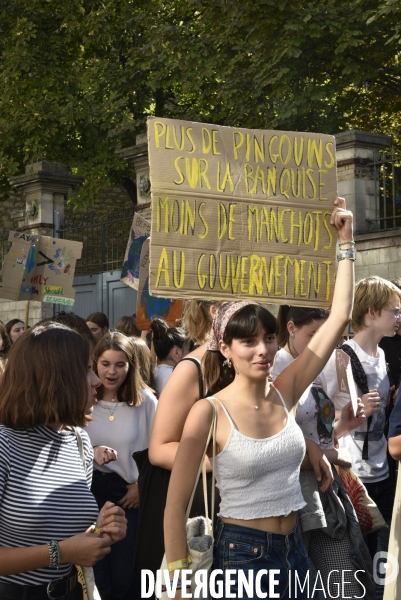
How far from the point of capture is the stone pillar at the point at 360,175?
479 inches

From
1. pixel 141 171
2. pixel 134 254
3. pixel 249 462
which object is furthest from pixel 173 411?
pixel 141 171

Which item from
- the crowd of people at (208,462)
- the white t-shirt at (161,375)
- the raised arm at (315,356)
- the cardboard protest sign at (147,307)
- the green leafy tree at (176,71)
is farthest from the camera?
the green leafy tree at (176,71)

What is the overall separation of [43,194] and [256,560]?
590 inches

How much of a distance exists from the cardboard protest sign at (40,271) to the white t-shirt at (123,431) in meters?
5.59

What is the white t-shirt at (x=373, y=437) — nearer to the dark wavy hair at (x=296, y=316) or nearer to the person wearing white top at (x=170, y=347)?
the dark wavy hair at (x=296, y=316)

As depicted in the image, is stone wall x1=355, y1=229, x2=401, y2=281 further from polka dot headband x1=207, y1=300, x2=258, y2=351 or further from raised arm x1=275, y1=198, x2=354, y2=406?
polka dot headband x1=207, y1=300, x2=258, y2=351

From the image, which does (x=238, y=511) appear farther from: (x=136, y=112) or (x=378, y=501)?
(x=136, y=112)

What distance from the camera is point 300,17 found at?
14.2 m

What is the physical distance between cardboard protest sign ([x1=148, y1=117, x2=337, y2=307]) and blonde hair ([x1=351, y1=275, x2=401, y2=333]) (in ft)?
5.39

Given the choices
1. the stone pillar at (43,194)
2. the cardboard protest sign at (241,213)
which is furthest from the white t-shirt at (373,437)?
the stone pillar at (43,194)

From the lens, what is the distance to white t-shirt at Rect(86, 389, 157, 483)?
17.6 feet

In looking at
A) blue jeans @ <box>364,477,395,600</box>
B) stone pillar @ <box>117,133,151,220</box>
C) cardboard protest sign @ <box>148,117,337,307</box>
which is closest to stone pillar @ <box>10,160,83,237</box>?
stone pillar @ <box>117,133,151,220</box>

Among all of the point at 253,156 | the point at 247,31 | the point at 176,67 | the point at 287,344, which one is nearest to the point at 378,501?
the point at 287,344

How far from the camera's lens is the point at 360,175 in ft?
40.1
